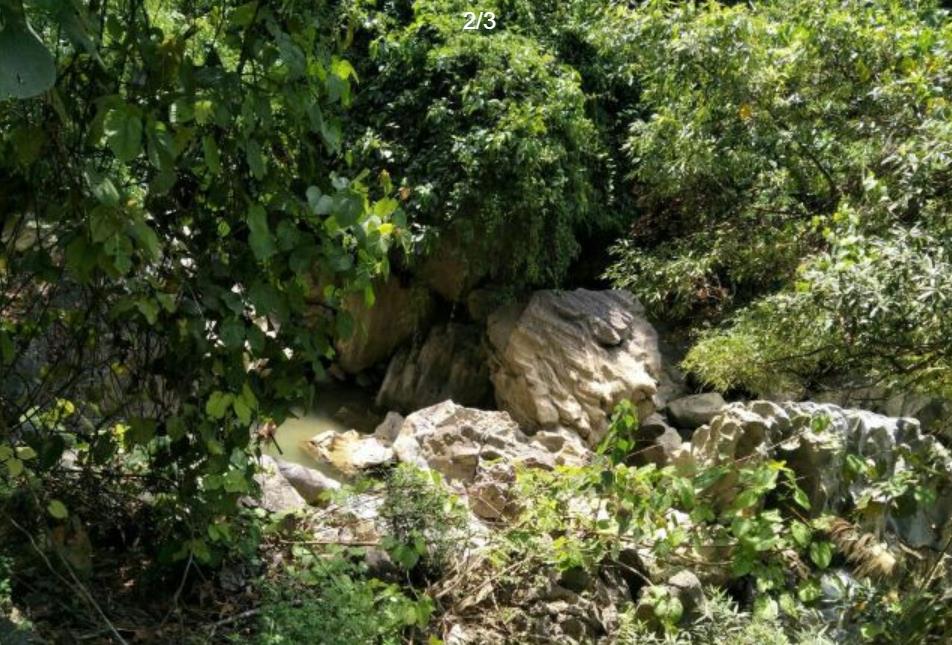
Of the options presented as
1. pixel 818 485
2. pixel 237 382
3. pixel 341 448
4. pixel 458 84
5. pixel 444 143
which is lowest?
pixel 341 448

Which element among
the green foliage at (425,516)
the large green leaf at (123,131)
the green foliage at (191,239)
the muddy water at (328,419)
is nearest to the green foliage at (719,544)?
the green foliage at (425,516)

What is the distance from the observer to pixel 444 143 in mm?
6895

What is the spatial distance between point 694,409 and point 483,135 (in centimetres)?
244

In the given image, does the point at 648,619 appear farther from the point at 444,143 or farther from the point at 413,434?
the point at 444,143

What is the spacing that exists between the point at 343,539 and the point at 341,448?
3.10m

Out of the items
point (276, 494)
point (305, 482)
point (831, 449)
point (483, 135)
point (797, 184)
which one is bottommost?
point (305, 482)

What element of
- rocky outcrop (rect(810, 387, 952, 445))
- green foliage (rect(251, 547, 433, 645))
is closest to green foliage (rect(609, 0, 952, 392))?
rocky outcrop (rect(810, 387, 952, 445))

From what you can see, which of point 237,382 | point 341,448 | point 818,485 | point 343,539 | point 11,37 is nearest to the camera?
point 11,37

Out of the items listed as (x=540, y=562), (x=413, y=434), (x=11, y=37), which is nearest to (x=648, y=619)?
(x=540, y=562)

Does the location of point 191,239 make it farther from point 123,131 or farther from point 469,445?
point 469,445

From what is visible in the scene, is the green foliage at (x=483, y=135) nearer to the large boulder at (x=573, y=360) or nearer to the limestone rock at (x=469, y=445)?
the large boulder at (x=573, y=360)

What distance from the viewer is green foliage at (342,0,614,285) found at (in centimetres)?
670

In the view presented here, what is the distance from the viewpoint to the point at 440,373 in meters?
7.68

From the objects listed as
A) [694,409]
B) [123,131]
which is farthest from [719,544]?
[694,409]
